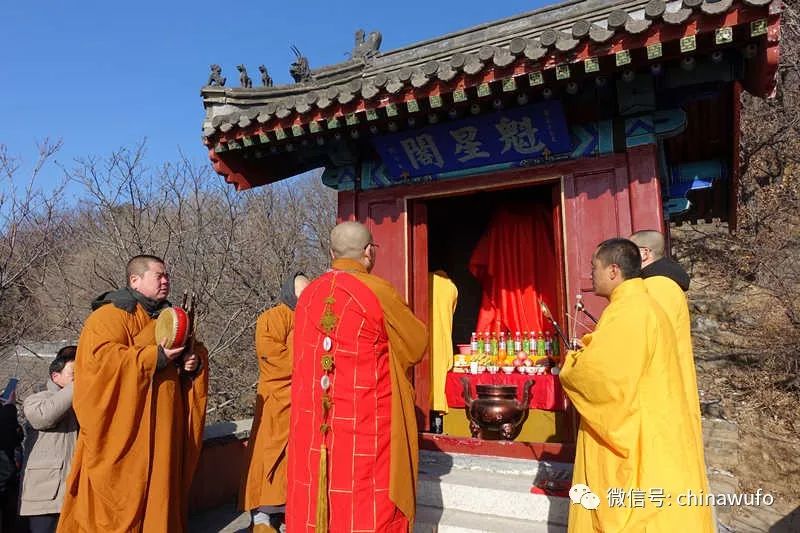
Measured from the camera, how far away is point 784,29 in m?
12.8

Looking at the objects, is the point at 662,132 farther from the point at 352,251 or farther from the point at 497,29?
the point at 352,251

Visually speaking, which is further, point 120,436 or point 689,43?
point 689,43

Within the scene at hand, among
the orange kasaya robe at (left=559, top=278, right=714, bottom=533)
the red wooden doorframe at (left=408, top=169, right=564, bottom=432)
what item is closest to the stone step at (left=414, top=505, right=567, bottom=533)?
the orange kasaya robe at (left=559, top=278, right=714, bottom=533)

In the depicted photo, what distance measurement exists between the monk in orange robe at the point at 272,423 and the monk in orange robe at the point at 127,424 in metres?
0.63

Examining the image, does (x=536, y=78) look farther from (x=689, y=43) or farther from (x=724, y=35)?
(x=724, y=35)

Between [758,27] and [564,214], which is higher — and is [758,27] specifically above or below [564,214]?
above

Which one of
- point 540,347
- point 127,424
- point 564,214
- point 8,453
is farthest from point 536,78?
point 8,453

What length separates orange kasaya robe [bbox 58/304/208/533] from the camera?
2.99 meters

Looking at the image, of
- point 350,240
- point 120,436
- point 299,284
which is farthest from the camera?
point 299,284

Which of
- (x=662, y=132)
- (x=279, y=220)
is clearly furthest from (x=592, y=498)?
(x=279, y=220)

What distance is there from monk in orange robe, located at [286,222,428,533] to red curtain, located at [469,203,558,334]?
3.74m

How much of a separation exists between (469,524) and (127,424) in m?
2.25

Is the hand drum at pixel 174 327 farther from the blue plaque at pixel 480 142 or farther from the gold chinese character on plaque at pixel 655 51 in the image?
the gold chinese character on plaque at pixel 655 51

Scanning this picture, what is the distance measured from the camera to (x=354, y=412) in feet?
8.77
